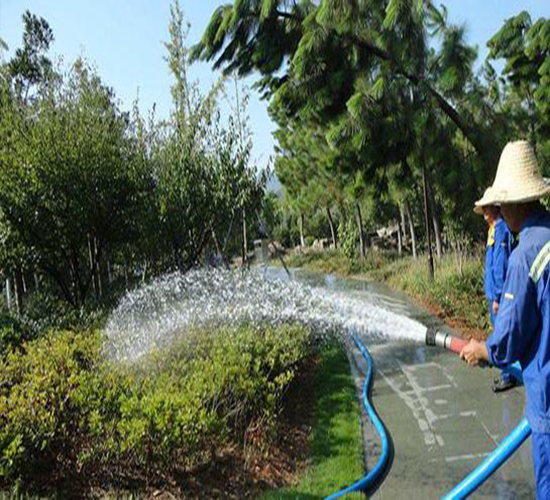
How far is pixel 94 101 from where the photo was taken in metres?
9.83

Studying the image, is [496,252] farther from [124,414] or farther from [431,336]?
[124,414]

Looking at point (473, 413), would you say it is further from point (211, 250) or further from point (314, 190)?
point (314, 190)

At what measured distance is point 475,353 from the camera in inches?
88.6

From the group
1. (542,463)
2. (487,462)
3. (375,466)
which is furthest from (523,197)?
(375,466)

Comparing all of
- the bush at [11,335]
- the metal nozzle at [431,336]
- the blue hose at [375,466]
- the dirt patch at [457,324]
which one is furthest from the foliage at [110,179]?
the metal nozzle at [431,336]

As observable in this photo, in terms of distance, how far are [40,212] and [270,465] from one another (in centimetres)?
663

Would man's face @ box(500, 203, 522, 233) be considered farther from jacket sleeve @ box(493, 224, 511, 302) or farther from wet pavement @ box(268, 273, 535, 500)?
jacket sleeve @ box(493, 224, 511, 302)

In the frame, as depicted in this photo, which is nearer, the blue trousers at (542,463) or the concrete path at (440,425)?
the blue trousers at (542,463)

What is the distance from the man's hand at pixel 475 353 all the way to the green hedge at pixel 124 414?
77.3 inches

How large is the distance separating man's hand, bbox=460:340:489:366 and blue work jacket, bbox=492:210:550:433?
143 millimetres

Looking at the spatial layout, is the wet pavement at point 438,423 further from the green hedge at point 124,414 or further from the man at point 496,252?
the green hedge at point 124,414

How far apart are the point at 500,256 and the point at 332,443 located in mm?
2218

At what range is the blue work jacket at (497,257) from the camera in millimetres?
4410

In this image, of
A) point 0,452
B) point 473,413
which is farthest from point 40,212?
point 473,413
